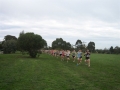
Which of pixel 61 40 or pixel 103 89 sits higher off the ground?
pixel 61 40

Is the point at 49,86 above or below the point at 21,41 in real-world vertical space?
below

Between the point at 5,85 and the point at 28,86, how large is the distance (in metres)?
1.19

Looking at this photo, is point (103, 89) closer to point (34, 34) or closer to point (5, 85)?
point (5, 85)

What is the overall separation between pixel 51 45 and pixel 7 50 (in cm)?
6897

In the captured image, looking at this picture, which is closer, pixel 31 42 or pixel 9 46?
pixel 31 42

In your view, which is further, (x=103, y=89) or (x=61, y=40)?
(x=61, y=40)

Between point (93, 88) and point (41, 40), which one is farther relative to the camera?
point (41, 40)

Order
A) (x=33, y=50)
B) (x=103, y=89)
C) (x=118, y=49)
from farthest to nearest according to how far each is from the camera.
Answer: (x=118, y=49), (x=33, y=50), (x=103, y=89)

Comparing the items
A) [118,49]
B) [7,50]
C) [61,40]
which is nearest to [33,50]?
[7,50]

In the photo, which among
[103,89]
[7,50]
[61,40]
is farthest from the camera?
[61,40]

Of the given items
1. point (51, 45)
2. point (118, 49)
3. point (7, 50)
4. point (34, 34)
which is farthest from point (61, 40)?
point (34, 34)

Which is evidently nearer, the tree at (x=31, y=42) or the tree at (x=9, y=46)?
the tree at (x=31, y=42)

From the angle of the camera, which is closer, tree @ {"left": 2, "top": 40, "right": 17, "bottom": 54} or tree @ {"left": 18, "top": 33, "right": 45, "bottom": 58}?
tree @ {"left": 18, "top": 33, "right": 45, "bottom": 58}

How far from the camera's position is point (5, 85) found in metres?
10.3
